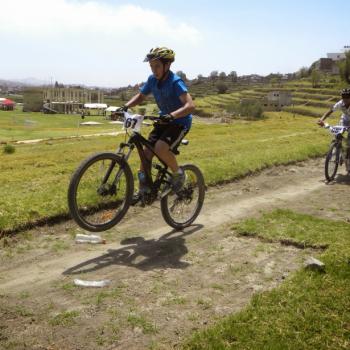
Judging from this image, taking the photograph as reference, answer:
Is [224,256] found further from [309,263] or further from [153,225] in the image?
[153,225]

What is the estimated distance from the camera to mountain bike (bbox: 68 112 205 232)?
690 centimetres

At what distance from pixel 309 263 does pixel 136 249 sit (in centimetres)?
259

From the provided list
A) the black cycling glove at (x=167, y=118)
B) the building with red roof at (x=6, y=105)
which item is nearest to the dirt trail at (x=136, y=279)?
the black cycling glove at (x=167, y=118)

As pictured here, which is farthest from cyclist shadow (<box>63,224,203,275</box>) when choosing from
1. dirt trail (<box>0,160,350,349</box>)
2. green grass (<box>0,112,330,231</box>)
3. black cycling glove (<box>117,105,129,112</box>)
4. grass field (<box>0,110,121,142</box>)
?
grass field (<box>0,110,121,142</box>)

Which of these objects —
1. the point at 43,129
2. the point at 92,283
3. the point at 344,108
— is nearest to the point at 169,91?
the point at 92,283

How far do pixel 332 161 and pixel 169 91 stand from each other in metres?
7.42

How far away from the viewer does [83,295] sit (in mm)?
5293

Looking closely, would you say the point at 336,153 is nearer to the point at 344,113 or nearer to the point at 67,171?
the point at 344,113

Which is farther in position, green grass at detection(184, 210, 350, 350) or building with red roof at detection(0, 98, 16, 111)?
building with red roof at detection(0, 98, 16, 111)

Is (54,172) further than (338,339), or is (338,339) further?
(54,172)

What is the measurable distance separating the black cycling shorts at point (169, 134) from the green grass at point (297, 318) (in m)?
2.97

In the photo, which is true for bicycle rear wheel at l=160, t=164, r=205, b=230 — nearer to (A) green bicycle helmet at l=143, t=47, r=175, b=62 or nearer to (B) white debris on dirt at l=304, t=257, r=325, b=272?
(A) green bicycle helmet at l=143, t=47, r=175, b=62

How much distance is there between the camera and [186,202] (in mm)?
8438

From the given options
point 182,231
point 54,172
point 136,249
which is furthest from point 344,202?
point 54,172
